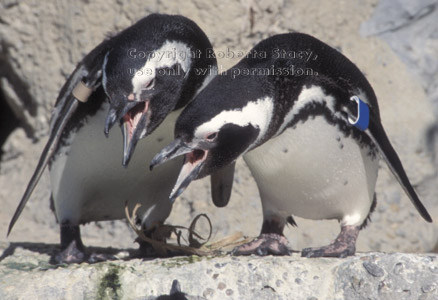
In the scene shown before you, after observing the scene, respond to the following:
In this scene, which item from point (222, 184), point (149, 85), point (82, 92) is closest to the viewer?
point (149, 85)

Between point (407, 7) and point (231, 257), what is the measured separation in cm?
251

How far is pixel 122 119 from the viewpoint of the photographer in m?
2.20

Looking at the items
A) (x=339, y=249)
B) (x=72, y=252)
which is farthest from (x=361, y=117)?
(x=72, y=252)

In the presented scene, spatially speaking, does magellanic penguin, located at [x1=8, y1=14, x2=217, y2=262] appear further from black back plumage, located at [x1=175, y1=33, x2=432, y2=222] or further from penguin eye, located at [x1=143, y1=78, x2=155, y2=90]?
black back plumage, located at [x1=175, y1=33, x2=432, y2=222]

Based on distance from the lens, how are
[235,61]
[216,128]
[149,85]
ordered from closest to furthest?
[216,128]
[149,85]
[235,61]

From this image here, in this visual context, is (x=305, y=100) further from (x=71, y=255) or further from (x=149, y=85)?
(x=71, y=255)

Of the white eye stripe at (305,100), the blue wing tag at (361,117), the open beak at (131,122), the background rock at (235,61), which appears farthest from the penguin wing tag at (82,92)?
the background rock at (235,61)

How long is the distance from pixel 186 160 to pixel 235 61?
6.72 feet

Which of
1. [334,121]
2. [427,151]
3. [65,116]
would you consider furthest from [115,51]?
[427,151]

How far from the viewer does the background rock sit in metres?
4.12

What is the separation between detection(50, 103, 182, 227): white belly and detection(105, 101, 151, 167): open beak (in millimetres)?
207

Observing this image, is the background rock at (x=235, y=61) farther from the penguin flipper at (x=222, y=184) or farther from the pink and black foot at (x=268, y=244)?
the pink and black foot at (x=268, y=244)

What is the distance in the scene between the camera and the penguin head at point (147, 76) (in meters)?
2.16

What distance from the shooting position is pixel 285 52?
2.36 metres
